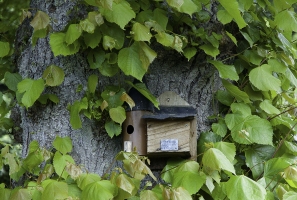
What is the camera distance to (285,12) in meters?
2.19

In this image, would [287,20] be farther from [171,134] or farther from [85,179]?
[85,179]

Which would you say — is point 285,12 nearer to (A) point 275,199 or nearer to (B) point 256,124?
(B) point 256,124

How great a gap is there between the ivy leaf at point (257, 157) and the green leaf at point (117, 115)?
2.13 ft

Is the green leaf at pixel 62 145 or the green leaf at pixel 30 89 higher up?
the green leaf at pixel 30 89

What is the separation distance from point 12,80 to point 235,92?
3.56 ft

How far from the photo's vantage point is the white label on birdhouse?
6.88ft

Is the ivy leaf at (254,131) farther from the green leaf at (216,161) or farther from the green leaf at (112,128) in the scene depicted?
the green leaf at (112,128)

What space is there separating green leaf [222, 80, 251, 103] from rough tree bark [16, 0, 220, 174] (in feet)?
0.38

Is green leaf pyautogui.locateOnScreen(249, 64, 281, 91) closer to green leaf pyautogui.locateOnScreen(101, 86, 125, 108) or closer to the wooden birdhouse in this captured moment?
the wooden birdhouse

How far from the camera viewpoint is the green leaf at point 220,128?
7.32 ft

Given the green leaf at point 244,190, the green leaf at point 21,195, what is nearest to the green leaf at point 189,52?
the green leaf at point 244,190

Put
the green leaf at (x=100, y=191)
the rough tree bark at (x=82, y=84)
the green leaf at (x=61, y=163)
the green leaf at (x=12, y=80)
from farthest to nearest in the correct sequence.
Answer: the green leaf at (x=12, y=80), the rough tree bark at (x=82, y=84), the green leaf at (x=61, y=163), the green leaf at (x=100, y=191)

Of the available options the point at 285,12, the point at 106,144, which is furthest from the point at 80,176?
the point at 285,12

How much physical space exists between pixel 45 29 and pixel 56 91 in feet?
0.96
